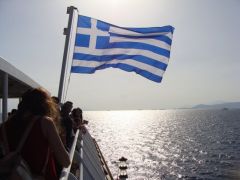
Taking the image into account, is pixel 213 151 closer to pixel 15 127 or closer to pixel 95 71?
pixel 95 71

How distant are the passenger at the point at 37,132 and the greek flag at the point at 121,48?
22.5ft

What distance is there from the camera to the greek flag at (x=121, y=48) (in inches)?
394

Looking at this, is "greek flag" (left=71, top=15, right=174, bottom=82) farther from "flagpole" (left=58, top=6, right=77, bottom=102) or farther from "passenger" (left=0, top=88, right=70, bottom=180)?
"passenger" (left=0, top=88, right=70, bottom=180)

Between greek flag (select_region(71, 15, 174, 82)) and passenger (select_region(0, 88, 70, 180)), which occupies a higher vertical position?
greek flag (select_region(71, 15, 174, 82))

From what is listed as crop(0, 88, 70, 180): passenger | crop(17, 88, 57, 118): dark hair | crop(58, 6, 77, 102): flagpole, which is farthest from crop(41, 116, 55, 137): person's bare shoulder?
crop(58, 6, 77, 102): flagpole

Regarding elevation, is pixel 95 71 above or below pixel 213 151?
above

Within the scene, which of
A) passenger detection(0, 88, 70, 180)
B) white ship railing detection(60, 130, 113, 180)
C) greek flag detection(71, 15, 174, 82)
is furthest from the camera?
greek flag detection(71, 15, 174, 82)

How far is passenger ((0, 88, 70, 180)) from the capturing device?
2678 millimetres

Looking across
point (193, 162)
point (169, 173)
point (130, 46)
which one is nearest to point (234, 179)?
point (169, 173)

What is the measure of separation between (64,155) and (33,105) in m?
0.53

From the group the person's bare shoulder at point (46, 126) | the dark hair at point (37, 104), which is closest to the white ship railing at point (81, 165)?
the person's bare shoulder at point (46, 126)

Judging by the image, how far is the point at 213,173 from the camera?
127 ft

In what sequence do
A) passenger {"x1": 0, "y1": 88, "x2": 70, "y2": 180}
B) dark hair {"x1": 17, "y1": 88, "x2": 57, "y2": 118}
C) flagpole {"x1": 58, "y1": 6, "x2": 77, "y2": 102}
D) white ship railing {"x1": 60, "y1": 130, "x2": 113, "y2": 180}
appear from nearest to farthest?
passenger {"x1": 0, "y1": 88, "x2": 70, "y2": 180} < dark hair {"x1": 17, "y1": 88, "x2": 57, "y2": 118} < white ship railing {"x1": 60, "y1": 130, "x2": 113, "y2": 180} < flagpole {"x1": 58, "y1": 6, "x2": 77, "y2": 102}

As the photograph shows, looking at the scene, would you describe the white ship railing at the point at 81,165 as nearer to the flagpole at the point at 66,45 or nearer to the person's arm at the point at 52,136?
the person's arm at the point at 52,136
